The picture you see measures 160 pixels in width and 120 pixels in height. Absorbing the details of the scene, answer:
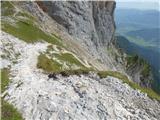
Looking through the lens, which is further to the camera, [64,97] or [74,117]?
[64,97]

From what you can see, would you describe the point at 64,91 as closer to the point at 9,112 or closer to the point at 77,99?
the point at 77,99

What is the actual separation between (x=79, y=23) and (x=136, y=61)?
330 ft

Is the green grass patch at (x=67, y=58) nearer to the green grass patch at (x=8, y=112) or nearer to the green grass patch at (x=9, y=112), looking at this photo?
the green grass patch at (x=8, y=112)

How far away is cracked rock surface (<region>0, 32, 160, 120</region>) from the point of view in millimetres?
29891

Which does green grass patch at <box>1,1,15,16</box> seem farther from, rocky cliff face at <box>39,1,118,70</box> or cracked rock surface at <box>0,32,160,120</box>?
cracked rock surface at <box>0,32,160,120</box>

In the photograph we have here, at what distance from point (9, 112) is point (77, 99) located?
599 centimetres

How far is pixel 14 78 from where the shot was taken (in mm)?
36344

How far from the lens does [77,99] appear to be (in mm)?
31750

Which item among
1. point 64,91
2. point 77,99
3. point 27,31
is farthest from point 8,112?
point 27,31

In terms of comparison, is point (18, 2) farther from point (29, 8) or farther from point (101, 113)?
point (101, 113)

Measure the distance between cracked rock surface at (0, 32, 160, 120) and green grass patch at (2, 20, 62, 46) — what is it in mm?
23205

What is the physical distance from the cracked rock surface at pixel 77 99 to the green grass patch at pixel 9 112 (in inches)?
20.1

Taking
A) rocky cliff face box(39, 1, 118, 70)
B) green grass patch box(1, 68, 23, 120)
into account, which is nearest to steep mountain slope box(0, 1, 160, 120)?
green grass patch box(1, 68, 23, 120)

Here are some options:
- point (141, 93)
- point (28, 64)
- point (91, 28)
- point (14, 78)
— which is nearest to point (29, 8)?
point (91, 28)
